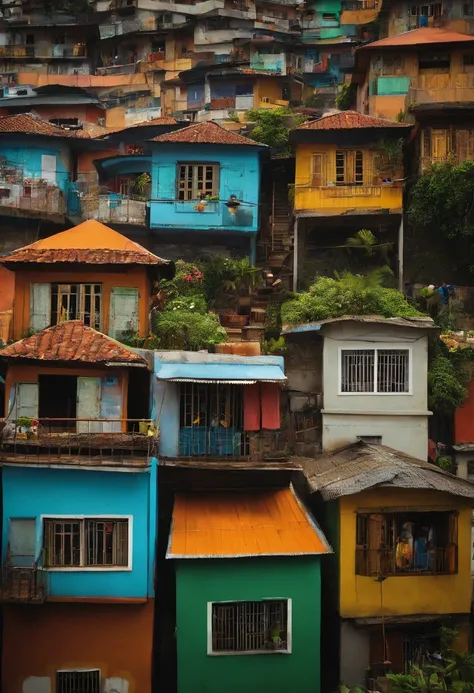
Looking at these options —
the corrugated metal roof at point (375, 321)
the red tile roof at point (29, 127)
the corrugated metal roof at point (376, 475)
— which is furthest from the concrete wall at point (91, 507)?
the red tile roof at point (29, 127)

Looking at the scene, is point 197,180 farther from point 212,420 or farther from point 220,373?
point 212,420

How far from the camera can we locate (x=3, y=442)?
714 inches

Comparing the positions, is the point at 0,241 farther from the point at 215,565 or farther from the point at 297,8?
the point at 297,8

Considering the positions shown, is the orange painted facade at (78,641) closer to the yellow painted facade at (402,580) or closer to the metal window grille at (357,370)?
the yellow painted facade at (402,580)

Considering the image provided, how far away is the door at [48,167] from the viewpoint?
3344 centimetres

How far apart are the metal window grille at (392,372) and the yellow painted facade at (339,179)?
892 centimetres

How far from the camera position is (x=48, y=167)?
110ft

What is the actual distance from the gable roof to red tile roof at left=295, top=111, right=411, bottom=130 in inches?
417

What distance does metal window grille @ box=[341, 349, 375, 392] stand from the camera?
23500mm

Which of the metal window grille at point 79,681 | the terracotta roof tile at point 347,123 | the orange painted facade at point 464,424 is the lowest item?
the metal window grille at point 79,681

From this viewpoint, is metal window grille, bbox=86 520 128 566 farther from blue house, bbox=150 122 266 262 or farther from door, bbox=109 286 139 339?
blue house, bbox=150 122 266 262

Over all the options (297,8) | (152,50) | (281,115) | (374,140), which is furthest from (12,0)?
(374,140)

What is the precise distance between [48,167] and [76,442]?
18.9m

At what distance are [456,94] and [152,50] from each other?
31.4 meters
